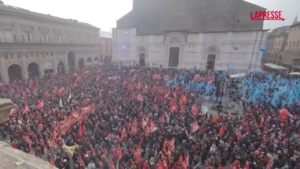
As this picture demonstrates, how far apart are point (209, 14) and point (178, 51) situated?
9.33 metres

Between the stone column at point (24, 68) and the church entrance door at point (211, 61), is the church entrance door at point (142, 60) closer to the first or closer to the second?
the church entrance door at point (211, 61)

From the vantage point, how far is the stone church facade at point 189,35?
29656mm

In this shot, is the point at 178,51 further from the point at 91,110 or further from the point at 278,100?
the point at 91,110

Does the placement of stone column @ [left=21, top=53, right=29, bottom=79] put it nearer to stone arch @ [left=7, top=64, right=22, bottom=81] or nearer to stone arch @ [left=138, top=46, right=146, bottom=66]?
stone arch @ [left=7, top=64, right=22, bottom=81]

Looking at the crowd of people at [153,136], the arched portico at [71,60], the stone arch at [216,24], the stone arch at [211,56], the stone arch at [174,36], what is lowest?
the crowd of people at [153,136]

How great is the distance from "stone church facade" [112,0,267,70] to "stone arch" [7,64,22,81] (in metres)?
18.9

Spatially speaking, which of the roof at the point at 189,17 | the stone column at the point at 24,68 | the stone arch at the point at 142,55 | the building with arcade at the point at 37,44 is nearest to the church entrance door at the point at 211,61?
the roof at the point at 189,17

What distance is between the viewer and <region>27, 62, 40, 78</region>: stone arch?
28328 millimetres

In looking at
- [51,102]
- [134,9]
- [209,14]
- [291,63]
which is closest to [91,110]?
[51,102]

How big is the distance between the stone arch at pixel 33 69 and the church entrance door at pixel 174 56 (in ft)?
82.7

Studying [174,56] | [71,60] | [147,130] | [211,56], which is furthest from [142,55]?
[147,130]

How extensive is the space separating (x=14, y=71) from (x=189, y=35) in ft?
103

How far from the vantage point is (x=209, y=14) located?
3234cm

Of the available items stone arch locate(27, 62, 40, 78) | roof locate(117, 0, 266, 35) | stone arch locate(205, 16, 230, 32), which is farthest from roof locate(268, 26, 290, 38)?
stone arch locate(27, 62, 40, 78)
